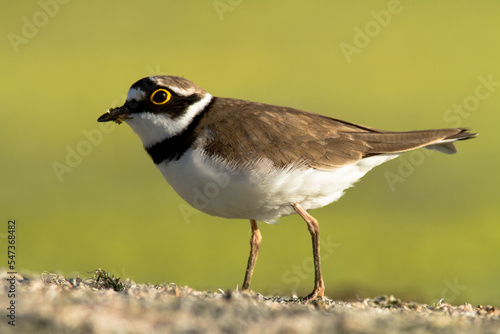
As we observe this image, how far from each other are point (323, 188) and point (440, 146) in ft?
6.52

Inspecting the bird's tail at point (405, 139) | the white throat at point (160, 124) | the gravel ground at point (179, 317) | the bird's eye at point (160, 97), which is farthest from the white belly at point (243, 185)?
the gravel ground at point (179, 317)

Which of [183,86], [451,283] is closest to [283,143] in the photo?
[183,86]

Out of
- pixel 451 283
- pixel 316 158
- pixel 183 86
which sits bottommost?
pixel 451 283

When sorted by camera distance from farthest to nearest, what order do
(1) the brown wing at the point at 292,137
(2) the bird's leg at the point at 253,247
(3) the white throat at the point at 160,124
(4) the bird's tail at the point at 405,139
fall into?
1. (2) the bird's leg at the point at 253,247
2. (4) the bird's tail at the point at 405,139
3. (3) the white throat at the point at 160,124
4. (1) the brown wing at the point at 292,137

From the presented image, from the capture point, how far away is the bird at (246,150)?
5.62 metres

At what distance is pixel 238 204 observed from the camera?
5.68 m

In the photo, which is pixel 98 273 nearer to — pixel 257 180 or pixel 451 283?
pixel 257 180

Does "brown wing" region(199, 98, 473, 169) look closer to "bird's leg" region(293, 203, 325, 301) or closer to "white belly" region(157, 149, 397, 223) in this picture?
"white belly" region(157, 149, 397, 223)

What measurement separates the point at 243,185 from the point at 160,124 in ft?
3.61

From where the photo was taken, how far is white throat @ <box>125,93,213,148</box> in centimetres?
593

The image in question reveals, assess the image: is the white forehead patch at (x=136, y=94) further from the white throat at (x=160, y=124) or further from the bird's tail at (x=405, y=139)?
the bird's tail at (x=405, y=139)

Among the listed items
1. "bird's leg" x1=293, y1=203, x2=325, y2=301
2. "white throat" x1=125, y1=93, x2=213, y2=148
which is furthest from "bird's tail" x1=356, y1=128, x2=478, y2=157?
"white throat" x1=125, y1=93, x2=213, y2=148

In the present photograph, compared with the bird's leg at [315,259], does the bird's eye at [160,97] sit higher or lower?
higher

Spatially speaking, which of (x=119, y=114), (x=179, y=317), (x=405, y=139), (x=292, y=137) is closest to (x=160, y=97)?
(x=119, y=114)
